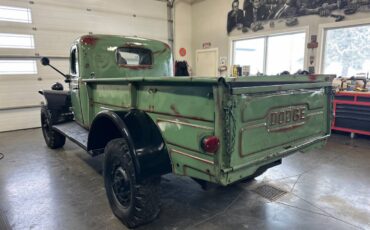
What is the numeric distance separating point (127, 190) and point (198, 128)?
3.28ft

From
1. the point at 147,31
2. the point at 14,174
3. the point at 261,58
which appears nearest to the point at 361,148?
the point at 261,58

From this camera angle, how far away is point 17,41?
20.5 ft

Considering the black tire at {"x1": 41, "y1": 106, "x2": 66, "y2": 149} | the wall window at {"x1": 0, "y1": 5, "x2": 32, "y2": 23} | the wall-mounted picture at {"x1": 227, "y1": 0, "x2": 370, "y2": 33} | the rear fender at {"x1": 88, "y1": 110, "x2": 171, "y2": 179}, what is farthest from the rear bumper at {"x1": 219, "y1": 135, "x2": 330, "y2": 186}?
the wall window at {"x1": 0, "y1": 5, "x2": 32, "y2": 23}

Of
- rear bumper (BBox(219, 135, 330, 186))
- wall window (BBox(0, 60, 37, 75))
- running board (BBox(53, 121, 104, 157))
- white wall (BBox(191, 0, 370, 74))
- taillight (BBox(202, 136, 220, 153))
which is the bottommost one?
running board (BBox(53, 121, 104, 157))

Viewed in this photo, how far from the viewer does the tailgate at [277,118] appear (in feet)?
5.41

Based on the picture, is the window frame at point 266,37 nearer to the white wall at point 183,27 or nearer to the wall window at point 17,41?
the white wall at point 183,27

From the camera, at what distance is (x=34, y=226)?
2271mm

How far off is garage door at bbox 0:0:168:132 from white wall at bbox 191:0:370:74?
3302 millimetres

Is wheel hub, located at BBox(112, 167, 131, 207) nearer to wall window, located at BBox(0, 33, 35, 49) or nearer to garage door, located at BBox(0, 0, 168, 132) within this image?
garage door, located at BBox(0, 0, 168, 132)

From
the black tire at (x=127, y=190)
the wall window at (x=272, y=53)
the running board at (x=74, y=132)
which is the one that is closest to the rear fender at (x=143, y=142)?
the black tire at (x=127, y=190)

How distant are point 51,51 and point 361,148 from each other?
7701mm

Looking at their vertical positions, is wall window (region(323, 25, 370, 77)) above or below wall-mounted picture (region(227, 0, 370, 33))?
below

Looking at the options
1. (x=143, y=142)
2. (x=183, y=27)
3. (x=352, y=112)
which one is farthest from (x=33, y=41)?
(x=352, y=112)

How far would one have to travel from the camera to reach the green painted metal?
1.56m
